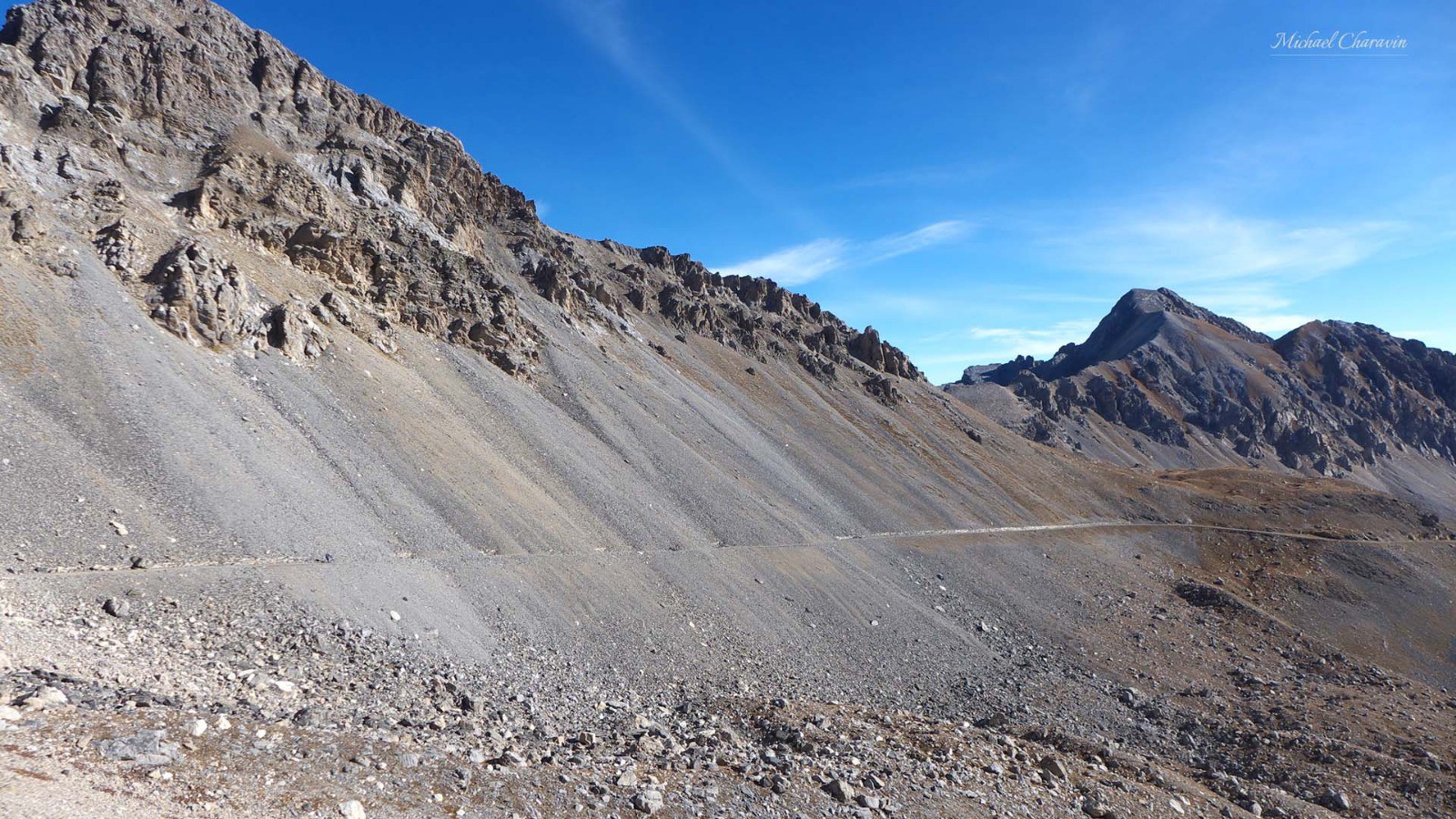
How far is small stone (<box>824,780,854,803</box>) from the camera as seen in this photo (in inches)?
550

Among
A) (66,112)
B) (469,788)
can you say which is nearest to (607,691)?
(469,788)

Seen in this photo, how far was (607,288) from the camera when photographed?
76.6 m

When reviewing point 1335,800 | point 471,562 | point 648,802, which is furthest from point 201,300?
point 1335,800

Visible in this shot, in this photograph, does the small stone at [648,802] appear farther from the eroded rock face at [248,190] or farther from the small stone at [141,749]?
the eroded rock face at [248,190]

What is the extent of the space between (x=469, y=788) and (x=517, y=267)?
6262cm

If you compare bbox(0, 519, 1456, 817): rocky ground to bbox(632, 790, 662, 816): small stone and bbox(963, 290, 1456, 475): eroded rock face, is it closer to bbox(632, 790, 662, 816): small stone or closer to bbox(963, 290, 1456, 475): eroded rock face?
bbox(632, 790, 662, 816): small stone

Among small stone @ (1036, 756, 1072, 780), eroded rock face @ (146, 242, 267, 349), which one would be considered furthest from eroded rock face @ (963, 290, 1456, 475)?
eroded rock face @ (146, 242, 267, 349)

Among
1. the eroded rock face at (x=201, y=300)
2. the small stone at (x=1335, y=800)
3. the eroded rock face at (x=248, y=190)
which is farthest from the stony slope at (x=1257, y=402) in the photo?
the eroded rock face at (x=201, y=300)

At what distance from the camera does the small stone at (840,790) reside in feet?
45.9

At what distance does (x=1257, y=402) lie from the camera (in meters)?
154

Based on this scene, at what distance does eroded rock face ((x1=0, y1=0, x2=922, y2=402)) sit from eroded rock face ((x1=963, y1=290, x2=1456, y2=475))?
326 feet

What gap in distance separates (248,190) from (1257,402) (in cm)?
18520

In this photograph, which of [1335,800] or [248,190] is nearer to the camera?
[1335,800]

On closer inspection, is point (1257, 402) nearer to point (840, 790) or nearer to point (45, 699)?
point (840, 790)
